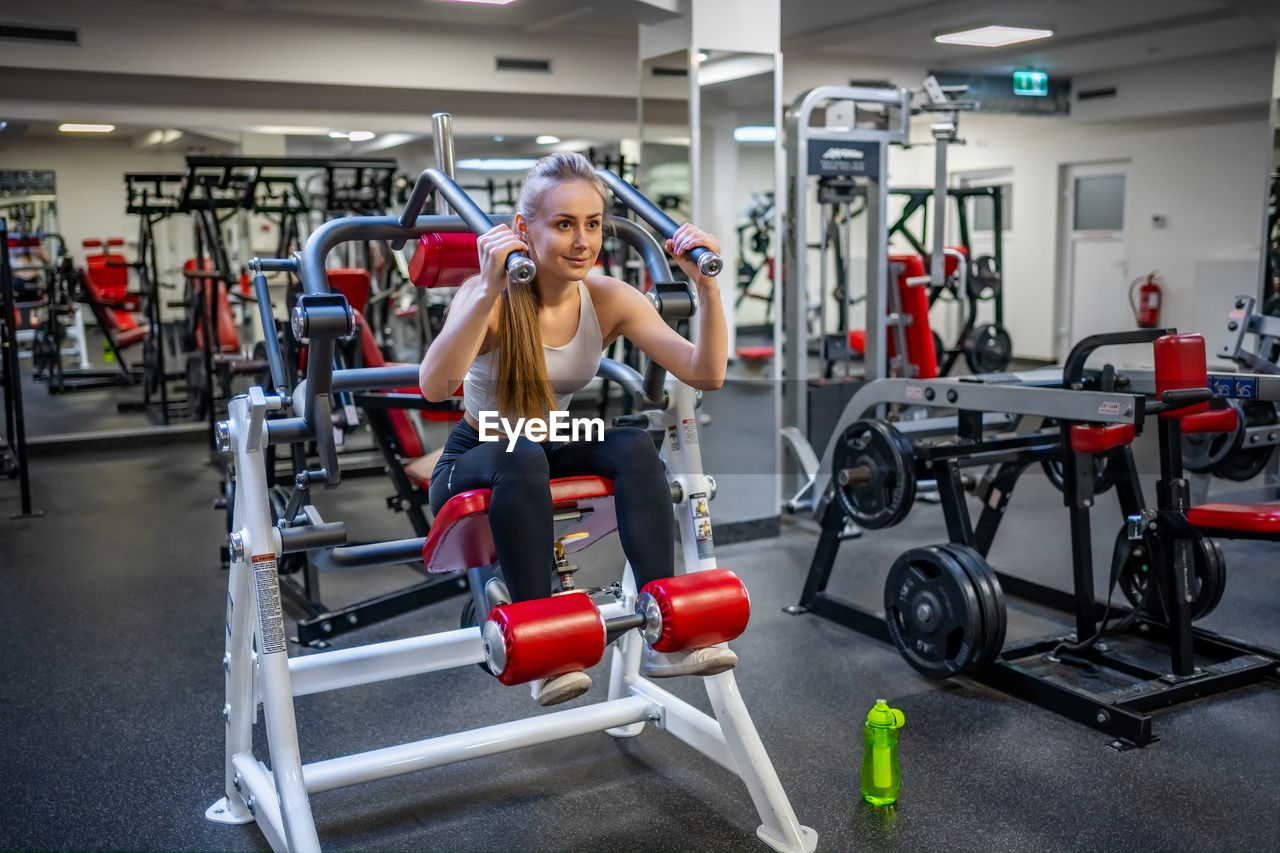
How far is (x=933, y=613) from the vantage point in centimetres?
271

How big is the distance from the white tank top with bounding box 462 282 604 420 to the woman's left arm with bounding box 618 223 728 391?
0.08 meters

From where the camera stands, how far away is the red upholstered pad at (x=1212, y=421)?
333cm

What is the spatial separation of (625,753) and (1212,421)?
220 cm

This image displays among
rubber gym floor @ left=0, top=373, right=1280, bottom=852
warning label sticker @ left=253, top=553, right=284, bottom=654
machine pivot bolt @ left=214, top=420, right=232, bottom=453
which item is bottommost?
rubber gym floor @ left=0, top=373, right=1280, bottom=852

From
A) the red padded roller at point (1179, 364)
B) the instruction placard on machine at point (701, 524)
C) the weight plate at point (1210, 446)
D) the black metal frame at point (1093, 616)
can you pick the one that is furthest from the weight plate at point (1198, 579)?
the instruction placard on machine at point (701, 524)

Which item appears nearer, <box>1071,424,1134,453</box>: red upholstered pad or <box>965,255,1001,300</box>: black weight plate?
<box>1071,424,1134,453</box>: red upholstered pad

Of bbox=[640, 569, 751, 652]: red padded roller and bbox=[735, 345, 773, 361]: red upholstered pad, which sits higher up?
bbox=[735, 345, 773, 361]: red upholstered pad

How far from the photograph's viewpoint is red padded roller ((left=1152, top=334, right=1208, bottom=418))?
2.59 meters

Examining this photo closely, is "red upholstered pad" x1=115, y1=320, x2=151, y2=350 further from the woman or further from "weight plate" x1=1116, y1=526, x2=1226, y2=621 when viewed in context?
"weight plate" x1=1116, y1=526, x2=1226, y2=621

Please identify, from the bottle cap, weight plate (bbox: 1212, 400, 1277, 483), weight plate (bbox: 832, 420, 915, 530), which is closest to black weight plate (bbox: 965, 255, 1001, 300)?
weight plate (bbox: 1212, 400, 1277, 483)

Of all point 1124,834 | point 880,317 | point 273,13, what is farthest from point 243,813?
point 273,13

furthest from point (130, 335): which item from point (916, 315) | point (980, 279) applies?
point (980, 279)

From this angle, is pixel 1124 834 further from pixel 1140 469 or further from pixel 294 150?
pixel 294 150

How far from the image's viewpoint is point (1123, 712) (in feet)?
7.88
